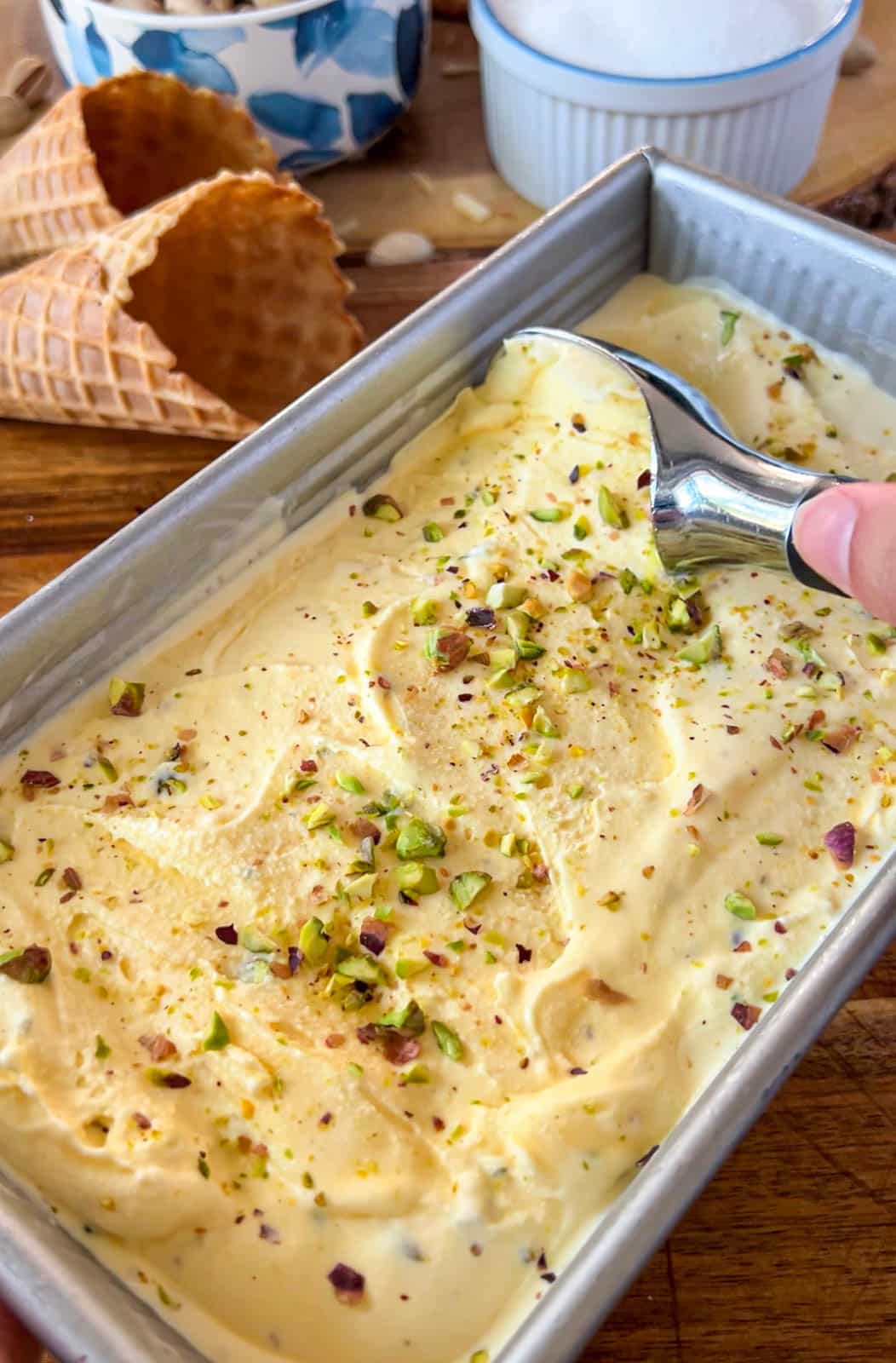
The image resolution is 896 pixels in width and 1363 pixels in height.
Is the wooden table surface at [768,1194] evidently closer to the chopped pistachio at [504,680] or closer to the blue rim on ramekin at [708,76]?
the chopped pistachio at [504,680]

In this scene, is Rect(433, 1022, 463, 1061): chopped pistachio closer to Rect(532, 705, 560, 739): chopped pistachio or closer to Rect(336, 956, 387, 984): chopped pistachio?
Rect(336, 956, 387, 984): chopped pistachio

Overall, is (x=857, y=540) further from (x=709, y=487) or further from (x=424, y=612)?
(x=424, y=612)

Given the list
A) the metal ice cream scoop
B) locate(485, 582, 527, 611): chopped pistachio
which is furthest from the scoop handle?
locate(485, 582, 527, 611): chopped pistachio

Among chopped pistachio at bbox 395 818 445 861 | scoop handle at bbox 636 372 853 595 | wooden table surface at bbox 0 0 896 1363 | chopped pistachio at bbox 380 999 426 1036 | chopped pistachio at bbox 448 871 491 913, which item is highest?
scoop handle at bbox 636 372 853 595

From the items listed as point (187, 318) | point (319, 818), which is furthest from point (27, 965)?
point (187, 318)

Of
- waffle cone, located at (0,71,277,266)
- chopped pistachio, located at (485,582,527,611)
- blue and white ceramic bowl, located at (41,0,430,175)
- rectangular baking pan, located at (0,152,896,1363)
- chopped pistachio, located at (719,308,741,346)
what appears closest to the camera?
rectangular baking pan, located at (0,152,896,1363)

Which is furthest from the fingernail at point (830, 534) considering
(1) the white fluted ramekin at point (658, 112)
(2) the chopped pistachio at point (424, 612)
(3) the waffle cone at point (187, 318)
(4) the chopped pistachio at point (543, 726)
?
(1) the white fluted ramekin at point (658, 112)

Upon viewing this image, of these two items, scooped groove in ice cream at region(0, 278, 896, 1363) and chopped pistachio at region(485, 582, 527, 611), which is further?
chopped pistachio at region(485, 582, 527, 611)
